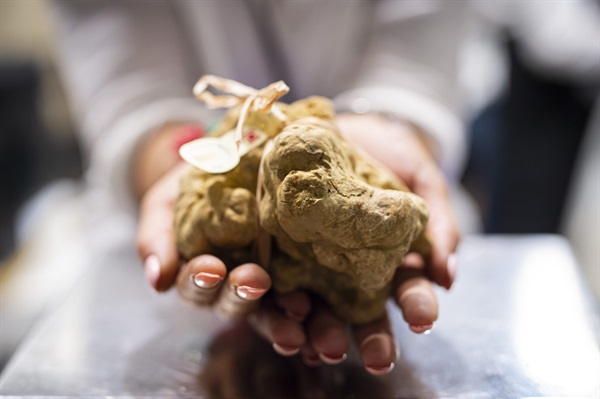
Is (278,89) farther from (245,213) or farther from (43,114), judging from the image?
(43,114)

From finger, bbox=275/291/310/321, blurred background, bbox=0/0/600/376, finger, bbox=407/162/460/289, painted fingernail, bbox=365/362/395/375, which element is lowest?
blurred background, bbox=0/0/600/376

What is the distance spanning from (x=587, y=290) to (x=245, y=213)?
45cm

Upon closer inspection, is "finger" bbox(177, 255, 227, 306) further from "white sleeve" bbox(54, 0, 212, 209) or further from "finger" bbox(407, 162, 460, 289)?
"white sleeve" bbox(54, 0, 212, 209)

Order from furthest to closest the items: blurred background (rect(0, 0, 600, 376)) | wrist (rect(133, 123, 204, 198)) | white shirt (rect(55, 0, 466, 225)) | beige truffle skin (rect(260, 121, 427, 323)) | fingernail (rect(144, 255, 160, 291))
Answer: blurred background (rect(0, 0, 600, 376)), white shirt (rect(55, 0, 466, 225)), wrist (rect(133, 123, 204, 198)), fingernail (rect(144, 255, 160, 291)), beige truffle skin (rect(260, 121, 427, 323))

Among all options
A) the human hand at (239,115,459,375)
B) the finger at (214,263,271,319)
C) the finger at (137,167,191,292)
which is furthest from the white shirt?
the finger at (214,263,271,319)

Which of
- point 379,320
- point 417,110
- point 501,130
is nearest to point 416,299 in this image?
point 379,320

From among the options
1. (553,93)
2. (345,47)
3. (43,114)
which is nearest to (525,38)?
(553,93)

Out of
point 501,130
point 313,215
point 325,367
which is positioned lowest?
point 501,130

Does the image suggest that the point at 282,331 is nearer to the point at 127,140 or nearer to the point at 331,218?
the point at 331,218

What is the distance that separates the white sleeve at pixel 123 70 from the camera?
3.18ft

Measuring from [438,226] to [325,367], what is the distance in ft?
0.63

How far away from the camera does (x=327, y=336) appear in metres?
0.57

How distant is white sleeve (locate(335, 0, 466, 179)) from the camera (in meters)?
1.00

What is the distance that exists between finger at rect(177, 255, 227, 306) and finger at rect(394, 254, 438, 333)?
0.17 m
